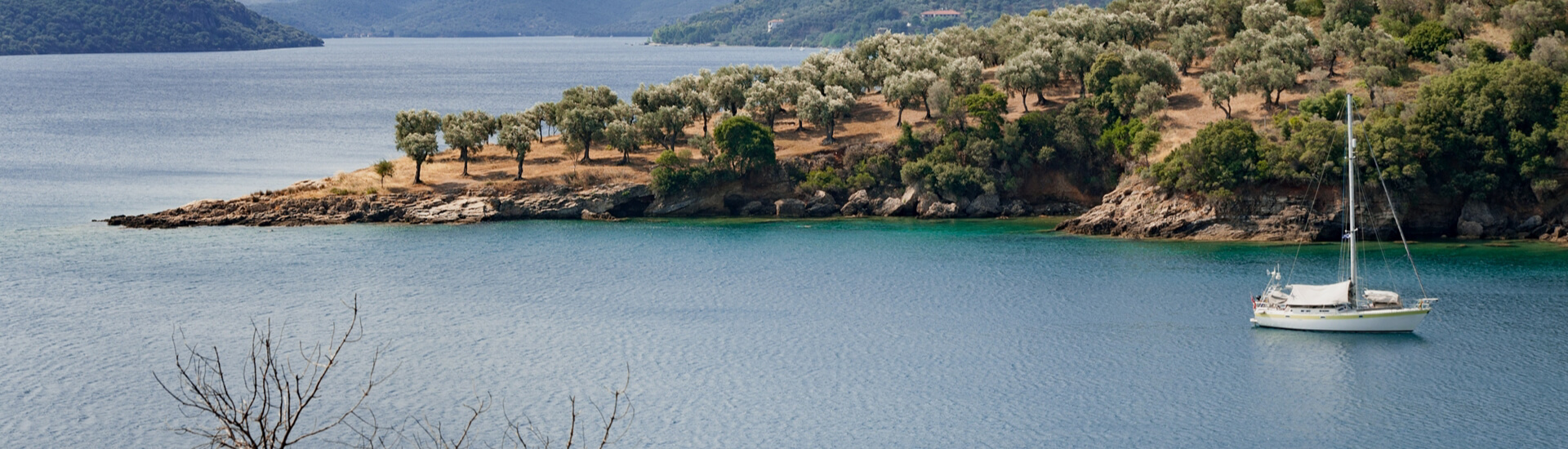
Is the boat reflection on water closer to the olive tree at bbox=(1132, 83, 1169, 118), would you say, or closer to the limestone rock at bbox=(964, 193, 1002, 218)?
the limestone rock at bbox=(964, 193, 1002, 218)

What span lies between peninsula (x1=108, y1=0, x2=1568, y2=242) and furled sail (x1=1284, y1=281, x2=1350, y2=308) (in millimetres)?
22735

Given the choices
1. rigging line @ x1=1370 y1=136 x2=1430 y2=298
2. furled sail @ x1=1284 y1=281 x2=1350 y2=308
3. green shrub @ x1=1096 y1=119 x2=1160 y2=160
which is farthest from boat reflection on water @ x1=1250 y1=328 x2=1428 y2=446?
green shrub @ x1=1096 y1=119 x2=1160 y2=160

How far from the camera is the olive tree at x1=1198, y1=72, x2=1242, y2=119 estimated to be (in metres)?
95.7

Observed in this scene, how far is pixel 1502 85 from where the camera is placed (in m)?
85.4

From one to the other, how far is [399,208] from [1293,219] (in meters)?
59.8

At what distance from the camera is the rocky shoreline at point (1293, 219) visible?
83.0 meters

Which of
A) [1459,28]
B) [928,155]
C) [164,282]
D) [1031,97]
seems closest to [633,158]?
[928,155]

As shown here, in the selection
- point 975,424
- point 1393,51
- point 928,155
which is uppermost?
point 1393,51

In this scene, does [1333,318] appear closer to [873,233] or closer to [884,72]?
[873,233]

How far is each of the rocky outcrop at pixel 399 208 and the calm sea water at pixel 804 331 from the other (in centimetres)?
239

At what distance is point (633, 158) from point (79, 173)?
166ft

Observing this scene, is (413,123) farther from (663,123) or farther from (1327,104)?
(1327,104)

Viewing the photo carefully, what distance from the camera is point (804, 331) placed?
204ft

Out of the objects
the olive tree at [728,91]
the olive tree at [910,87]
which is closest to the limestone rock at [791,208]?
the olive tree at [910,87]
